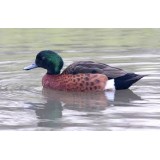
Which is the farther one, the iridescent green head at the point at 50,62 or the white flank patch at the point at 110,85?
the iridescent green head at the point at 50,62

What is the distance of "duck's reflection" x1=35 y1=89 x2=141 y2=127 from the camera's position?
9781 millimetres

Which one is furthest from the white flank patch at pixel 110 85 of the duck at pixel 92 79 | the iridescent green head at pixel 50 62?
the iridescent green head at pixel 50 62

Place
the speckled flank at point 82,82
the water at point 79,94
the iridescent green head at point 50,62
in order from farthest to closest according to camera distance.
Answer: the iridescent green head at point 50,62 < the speckled flank at point 82,82 < the water at point 79,94

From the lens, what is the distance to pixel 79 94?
11.2 meters

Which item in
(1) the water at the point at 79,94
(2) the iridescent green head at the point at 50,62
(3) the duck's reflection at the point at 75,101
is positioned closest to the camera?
(1) the water at the point at 79,94

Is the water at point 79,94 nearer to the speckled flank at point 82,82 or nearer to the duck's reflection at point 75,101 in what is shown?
the duck's reflection at point 75,101

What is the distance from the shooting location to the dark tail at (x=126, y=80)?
37.5 feet

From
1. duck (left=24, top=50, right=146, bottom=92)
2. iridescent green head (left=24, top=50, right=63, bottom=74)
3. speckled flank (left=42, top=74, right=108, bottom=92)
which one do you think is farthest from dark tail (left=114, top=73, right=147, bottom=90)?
iridescent green head (left=24, top=50, right=63, bottom=74)

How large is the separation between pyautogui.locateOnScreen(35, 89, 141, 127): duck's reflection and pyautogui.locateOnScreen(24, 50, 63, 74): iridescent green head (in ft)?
1.63

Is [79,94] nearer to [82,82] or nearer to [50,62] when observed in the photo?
Result: [82,82]

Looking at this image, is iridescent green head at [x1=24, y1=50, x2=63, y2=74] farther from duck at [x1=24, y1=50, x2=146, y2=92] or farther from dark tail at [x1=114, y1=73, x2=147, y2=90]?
dark tail at [x1=114, y1=73, x2=147, y2=90]

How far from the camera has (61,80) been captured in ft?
38.1

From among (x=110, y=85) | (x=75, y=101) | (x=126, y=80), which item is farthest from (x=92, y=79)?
(x=75, y=101)

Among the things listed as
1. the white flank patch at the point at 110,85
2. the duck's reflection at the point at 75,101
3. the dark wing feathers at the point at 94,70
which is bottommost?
the duck's reflection at the point at 75,101
